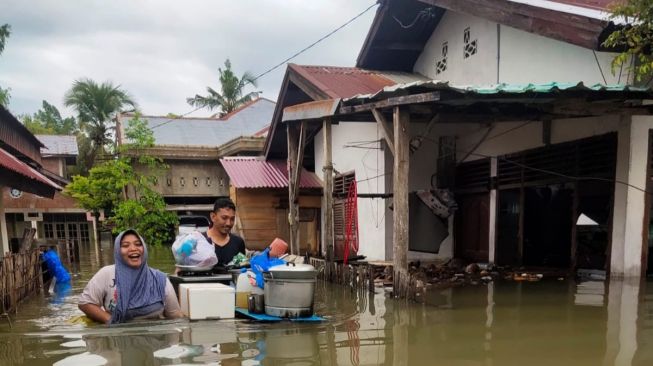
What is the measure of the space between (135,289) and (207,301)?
75cm

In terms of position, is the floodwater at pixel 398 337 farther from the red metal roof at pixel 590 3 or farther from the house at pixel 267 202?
the house at pixel 267 202

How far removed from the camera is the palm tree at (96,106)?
1278 inches

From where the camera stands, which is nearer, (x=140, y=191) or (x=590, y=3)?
(x=590, y=3)

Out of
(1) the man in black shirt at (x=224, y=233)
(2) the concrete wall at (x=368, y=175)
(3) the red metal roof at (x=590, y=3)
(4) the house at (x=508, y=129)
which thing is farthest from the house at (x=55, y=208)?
(3) the red metal roof at (x=590, y=3)

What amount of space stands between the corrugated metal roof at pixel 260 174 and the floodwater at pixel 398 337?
794 cm

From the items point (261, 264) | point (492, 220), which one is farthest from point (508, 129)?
point (261, 264)

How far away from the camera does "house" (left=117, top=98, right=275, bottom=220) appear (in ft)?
65.1

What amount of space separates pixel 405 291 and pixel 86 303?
14.1 ft

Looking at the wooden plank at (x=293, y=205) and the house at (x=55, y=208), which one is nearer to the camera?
the wooden plank at (x=293, y=205)

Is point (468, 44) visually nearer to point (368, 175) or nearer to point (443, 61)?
point (443, 61)

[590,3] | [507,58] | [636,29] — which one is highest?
[590,3]

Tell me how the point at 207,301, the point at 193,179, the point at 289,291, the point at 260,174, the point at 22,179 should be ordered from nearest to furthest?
the point at 207,301 → the point at 289,291 → the point at 22,179 → the point at 260,174 → the point at 193,179

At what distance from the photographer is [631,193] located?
7699 mm

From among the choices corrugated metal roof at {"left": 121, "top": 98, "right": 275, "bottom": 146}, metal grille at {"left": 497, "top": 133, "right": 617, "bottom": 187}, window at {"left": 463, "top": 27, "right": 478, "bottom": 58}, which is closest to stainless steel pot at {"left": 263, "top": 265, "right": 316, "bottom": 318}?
metal grille at {"left": 497, "top": 133, "right": 617, "bottom": 187}
